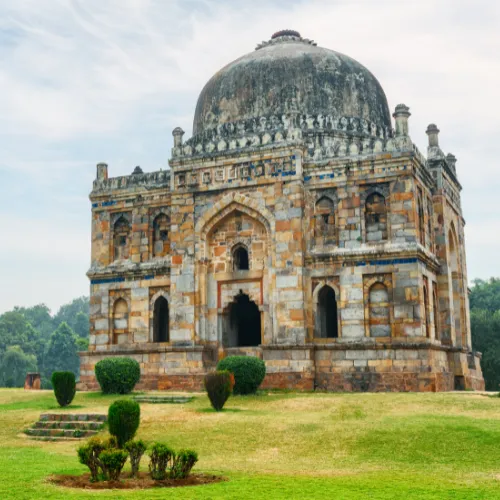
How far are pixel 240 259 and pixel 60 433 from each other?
31.4ft

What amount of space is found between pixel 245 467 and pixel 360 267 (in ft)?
36.9

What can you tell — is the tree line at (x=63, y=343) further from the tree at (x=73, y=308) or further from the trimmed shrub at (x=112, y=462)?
the trimmed shrub at (x=112, y=462)

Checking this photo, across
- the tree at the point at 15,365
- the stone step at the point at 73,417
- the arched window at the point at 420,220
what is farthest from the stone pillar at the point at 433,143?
the tree at the point at 15,365

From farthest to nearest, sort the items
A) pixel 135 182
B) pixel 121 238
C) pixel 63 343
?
1. pixel 63 343
2. pixel 121 238
3. pixel 135 182

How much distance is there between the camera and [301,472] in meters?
11.2

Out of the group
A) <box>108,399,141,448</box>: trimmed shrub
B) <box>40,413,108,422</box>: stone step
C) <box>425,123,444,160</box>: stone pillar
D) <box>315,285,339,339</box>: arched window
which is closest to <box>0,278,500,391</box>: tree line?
<box>425,123,444,160</box>: stone pillar

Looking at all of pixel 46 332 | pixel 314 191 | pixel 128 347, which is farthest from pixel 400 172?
pixel 46 332

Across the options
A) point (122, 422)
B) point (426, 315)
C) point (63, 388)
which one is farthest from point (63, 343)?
point (122, 422)

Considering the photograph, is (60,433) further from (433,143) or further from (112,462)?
(433,143)

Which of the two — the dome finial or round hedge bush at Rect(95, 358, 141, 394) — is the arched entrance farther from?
the dome finial

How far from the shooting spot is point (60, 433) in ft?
53.9

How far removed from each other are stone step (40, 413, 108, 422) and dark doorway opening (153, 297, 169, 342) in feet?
24.6

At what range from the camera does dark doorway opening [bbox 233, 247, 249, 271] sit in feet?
79.0

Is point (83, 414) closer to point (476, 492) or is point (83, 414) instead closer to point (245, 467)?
point (245, 467)
